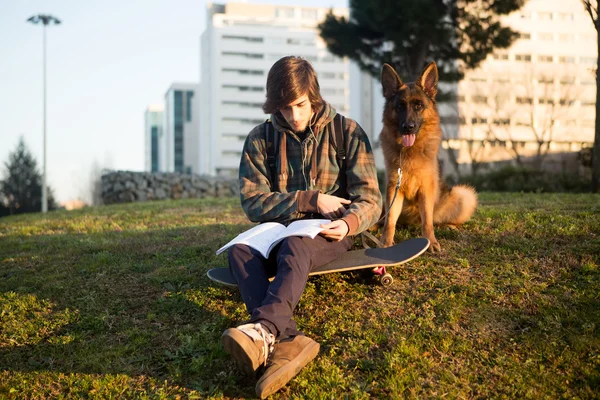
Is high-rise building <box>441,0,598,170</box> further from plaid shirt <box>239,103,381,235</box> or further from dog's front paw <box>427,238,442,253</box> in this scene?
plaid shirt <box>239,103,381,235</box>

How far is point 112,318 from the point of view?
432 cm

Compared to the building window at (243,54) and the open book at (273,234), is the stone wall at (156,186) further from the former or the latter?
the building window at (243,54)

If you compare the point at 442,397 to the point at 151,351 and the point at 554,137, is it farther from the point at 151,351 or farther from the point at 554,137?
the point at 554,137

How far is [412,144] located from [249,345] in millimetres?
2925

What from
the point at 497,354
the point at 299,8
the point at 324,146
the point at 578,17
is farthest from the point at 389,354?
the point at 299,8

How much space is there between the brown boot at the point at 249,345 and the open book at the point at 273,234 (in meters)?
0.70

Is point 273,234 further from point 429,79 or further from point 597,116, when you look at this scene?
point 597,116

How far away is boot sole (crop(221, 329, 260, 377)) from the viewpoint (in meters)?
3.00

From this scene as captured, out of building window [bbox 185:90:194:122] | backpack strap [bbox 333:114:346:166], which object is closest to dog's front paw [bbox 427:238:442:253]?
backpack strap [bbox 333:114:346:166]

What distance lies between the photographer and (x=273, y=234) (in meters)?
3.85

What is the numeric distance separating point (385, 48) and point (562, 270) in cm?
1448

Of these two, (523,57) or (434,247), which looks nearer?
Result: (434,247)

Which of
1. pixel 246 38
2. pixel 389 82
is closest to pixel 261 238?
pixel 389 82

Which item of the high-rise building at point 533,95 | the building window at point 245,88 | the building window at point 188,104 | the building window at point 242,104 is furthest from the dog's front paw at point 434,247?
the building window at point 188,104
